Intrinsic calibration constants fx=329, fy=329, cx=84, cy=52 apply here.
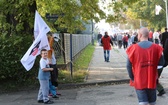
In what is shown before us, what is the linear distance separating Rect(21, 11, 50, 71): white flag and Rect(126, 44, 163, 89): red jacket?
3.93 m

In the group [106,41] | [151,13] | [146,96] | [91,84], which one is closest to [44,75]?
[91,84]

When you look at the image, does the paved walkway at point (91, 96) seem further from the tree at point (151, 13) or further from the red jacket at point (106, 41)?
the tree at point (151, 13)

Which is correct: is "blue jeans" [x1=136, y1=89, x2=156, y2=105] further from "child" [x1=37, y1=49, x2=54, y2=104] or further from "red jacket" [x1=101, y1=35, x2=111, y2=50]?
"red jacket" [x1=101, y1=35, x2=111, y2=50]

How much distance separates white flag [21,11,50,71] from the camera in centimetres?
848

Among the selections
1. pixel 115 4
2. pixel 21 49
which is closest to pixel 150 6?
pixel 115 4

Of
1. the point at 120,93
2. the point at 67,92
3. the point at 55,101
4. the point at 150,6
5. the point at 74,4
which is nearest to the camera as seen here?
the point at 55,101

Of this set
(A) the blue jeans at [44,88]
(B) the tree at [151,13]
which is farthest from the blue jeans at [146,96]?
(B) the tree at [151,13]

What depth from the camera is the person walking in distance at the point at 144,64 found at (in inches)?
201

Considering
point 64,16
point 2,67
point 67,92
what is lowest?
point 67,92

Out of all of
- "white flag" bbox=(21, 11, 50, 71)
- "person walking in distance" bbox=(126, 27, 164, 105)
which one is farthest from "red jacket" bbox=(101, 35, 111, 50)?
"person walking in distance" bbox=(126, 27, 164, 105)

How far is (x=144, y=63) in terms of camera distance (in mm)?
5102

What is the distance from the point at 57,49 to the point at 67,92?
4339 millimetres

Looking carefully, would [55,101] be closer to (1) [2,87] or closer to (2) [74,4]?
(1) [2,87]

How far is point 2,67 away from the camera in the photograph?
34.8 feet
